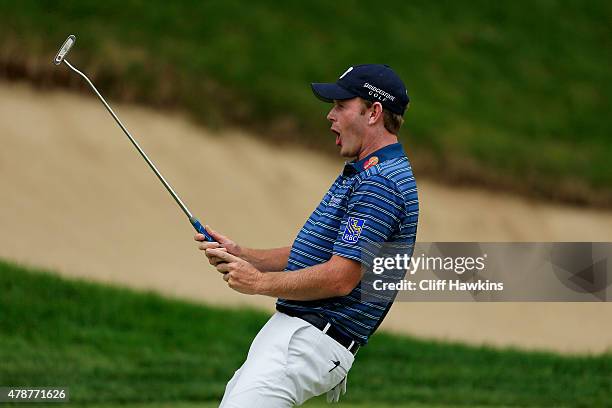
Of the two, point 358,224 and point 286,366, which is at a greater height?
point 358,224

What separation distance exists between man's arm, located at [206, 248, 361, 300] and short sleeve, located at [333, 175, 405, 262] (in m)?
0.05

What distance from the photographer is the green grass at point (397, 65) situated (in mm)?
14875

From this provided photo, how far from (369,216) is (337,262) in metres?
0.20

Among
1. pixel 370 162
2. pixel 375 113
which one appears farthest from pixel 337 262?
pixel 375 113

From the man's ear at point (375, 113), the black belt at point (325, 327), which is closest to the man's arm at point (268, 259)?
the black belt at point (325, 327)

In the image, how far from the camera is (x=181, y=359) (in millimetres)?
10500

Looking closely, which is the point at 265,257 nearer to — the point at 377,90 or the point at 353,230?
the point at 353,230

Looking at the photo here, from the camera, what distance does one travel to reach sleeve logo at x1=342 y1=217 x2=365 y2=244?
15.0ft

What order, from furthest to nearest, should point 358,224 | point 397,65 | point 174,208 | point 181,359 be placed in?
point 397,65 → point 174,208 → point 181,359 → point 358,224
